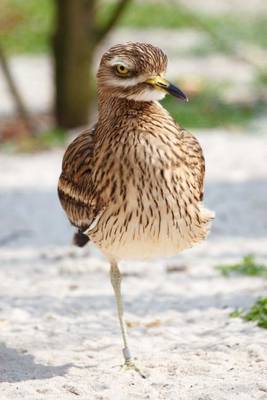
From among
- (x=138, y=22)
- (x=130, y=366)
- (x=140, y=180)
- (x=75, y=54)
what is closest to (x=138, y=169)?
(x=140, y=180)

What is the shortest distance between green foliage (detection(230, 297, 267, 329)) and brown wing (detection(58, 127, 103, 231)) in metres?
1.18

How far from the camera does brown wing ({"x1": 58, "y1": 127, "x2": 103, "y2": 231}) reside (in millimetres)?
5199

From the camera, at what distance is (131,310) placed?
21.1 ft

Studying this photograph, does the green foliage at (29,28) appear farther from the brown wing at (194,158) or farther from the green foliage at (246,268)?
the brown wing at (194,158)

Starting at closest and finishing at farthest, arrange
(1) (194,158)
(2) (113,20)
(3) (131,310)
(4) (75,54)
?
(1) (194,158), (3) (131,310), (2) (113,20), (4) (75,54)

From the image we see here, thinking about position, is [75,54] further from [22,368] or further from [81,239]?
[22,368]

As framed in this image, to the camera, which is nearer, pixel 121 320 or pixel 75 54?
pixel 121 320

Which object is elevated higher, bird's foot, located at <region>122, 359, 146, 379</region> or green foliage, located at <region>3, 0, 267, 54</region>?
green foliage, located at <region>3, 0, 267, 54</region>

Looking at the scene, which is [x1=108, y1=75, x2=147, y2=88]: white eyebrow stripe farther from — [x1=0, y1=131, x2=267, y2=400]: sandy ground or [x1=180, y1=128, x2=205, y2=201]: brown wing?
[x1=0, y1=131, x2=267, y2=400]: sandy ground

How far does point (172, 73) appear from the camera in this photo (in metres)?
15.8

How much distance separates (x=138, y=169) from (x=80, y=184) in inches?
18.9

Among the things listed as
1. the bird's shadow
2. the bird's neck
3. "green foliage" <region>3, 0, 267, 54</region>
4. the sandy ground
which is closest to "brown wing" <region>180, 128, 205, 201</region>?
the bird's neck

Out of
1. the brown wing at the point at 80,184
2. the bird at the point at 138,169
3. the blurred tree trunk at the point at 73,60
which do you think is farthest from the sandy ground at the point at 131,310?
the blurred tree trunk at the point at 73,60

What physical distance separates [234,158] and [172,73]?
584 centimetres
